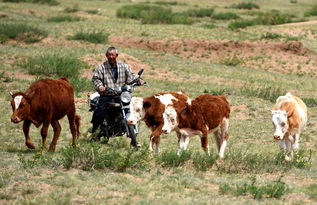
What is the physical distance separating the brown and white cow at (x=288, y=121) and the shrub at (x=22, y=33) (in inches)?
798

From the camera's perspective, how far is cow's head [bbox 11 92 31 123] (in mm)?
11852

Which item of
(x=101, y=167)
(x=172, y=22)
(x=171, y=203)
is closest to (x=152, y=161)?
(x=101, y=167)

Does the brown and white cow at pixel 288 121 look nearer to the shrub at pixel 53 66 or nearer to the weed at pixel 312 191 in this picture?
the weed at pixel 312 191

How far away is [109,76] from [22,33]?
20089 millimetres

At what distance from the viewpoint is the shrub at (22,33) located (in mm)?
32000

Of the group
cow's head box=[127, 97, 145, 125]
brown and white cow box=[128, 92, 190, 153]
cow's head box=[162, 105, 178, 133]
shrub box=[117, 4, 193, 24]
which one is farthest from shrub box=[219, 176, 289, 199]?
shrub box=[117, 4, 193, 24]

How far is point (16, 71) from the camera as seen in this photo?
1000 inches

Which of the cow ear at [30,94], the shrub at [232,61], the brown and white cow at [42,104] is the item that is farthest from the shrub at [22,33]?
the cow ear at [30,94]

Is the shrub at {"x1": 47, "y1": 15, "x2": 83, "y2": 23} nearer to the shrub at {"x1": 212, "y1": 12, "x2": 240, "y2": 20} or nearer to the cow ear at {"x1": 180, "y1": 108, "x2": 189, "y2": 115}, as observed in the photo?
the shrub at {"x1": 212, "y1": 12, "x2": 240, "y2": 20}

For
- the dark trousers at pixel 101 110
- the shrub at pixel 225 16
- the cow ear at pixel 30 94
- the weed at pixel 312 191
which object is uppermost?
the cow ear at pixel 30 94

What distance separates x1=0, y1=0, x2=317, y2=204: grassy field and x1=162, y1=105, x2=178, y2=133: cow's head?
646mm

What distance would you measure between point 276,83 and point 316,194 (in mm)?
19130

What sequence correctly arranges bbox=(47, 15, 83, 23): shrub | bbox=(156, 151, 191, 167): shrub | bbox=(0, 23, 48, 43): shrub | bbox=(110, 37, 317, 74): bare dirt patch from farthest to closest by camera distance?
bbox=(47, 15, 83, 23): shrub → bbox=(110, 37, 317, 74): bare dirt patch → bbox=(0, 23, 48, 43): shrub → bbox=(156, 151, 191, 167): shrub

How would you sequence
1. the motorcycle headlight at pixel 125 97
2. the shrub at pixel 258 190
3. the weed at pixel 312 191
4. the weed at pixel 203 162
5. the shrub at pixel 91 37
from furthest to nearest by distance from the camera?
1. the shrub at pixel 91 37
2. the motorcycle headlight at pixel 125 97
3. the weed at pixel 203 162
4. the weed at pixel 312 191
5. the shrub at pixel 258 190
